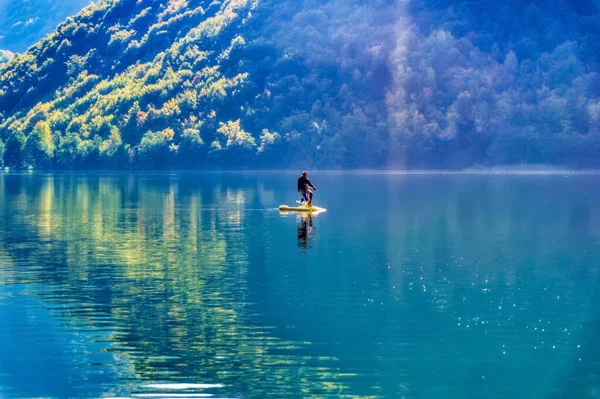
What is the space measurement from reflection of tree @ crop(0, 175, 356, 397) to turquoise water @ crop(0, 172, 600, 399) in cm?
11

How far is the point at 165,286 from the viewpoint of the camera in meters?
43.5

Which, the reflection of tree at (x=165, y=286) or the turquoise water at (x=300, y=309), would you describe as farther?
the reflection of tree at (x=165, y=286)

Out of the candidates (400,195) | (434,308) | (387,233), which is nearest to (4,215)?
(387,233)

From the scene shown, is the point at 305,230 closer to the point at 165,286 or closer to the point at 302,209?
the point at 302,209

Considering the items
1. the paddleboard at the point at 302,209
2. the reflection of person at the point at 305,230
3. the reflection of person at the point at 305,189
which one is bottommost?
the reflection of person at the point at 305,230

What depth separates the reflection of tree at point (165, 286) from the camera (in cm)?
2970

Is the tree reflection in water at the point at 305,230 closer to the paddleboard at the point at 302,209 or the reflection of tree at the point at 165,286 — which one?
the paddleboard at the point at 302,209

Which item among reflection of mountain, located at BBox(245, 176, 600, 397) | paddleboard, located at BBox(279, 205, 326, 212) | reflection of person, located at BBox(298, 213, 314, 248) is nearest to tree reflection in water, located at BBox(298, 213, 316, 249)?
reflection of person, located at BBox(298, 213, 314, 248)

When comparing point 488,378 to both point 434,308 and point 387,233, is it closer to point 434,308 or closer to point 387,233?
point 434,308

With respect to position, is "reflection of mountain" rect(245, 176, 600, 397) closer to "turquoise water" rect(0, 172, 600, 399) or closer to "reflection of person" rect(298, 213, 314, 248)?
"turquoise water" rect(0, 172, 600, 399)

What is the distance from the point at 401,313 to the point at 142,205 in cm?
6004

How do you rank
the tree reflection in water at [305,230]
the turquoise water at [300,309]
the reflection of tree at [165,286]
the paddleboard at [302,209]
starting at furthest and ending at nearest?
the paddleboard at [302,209] → the tree reflection in water at [305,230] → the reflection of tree at [165,286] → the turquoise water at [300,309]

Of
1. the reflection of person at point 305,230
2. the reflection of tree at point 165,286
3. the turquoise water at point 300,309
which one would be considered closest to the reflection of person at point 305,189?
the reflection of person at point 305,230

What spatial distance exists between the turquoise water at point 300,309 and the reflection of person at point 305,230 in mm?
175
